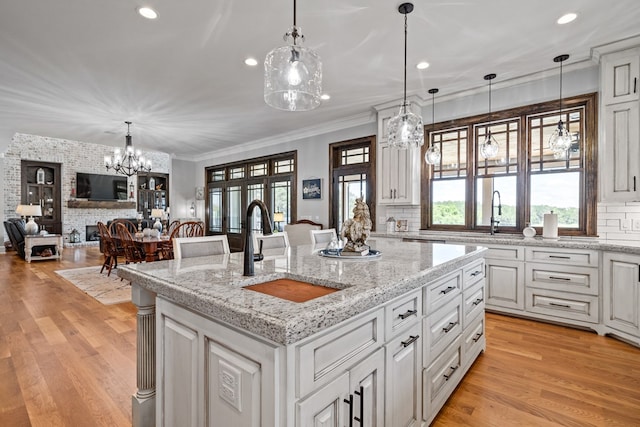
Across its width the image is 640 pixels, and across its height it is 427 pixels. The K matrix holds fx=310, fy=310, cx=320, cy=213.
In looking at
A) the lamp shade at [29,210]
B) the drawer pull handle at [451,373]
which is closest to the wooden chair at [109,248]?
the lamp shade at [29,210]

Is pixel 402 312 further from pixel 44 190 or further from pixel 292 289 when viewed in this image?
pixel 44 190

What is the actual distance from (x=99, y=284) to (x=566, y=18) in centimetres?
675

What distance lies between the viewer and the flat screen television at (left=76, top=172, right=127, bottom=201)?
985 cm

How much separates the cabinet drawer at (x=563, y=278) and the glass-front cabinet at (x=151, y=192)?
1143cm

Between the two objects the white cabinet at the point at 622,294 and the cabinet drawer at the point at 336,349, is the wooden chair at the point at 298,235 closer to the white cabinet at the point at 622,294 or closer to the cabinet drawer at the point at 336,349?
the white cabinet at the point at 622,294

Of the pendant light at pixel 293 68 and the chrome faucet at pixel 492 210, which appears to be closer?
the pendant light at pixel 293 68

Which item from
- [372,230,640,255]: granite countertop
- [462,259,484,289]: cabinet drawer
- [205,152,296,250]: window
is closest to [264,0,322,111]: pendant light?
[462,259,484,289]: cabinet drawer

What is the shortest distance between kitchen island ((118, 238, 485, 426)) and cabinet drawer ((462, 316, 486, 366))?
19 cm

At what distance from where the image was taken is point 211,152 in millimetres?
8883

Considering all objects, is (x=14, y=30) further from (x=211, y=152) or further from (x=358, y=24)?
(x=211, y=152)

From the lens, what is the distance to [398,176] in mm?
4879

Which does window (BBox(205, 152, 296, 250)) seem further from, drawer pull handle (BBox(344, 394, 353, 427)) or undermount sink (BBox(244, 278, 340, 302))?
drawer pull handle (BBox(344, 394, 353, 427))

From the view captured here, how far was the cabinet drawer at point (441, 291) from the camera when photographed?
1.65 meters

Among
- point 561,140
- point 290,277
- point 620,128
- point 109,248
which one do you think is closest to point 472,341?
point 290,277
